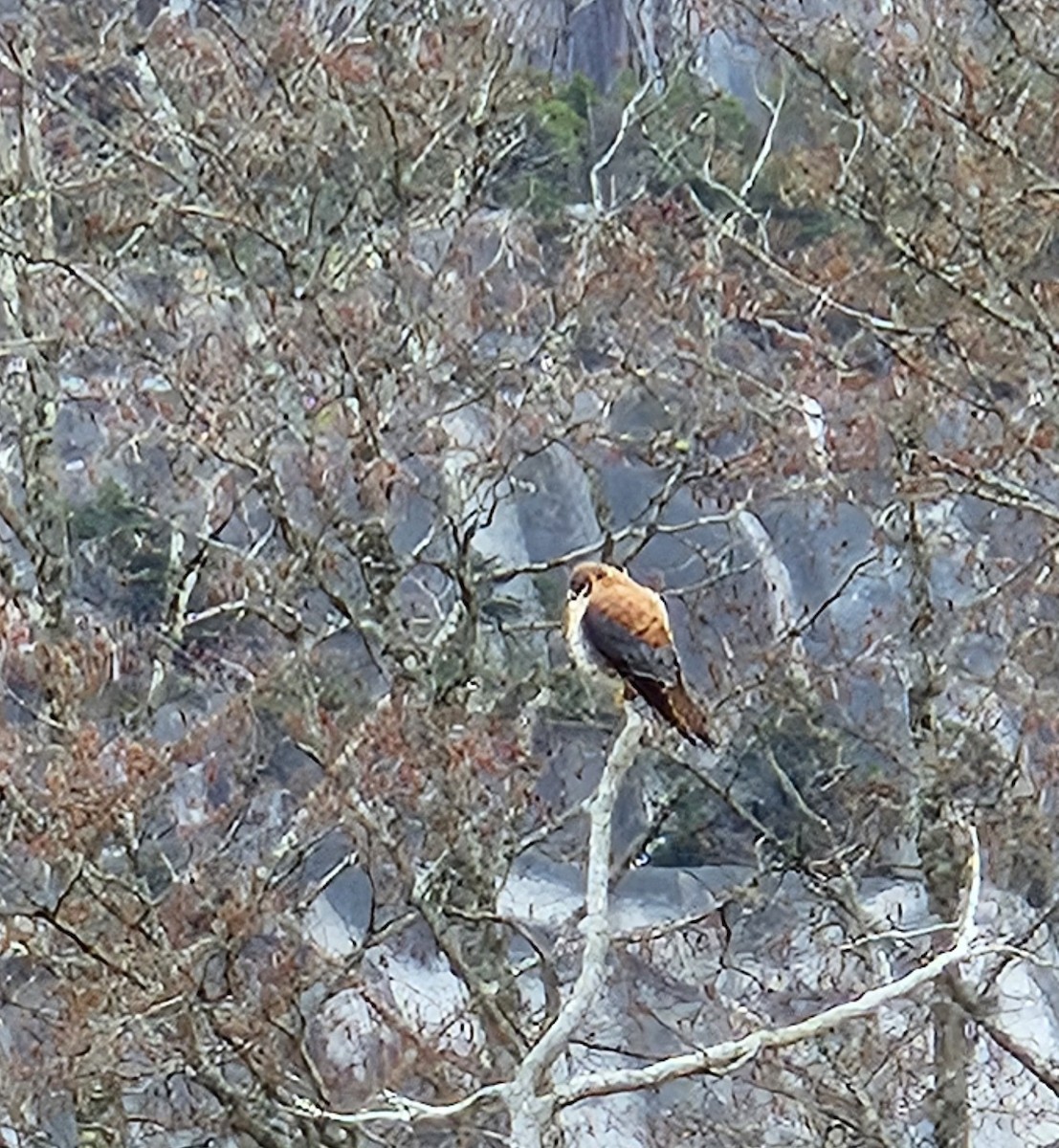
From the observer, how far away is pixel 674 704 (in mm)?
6387

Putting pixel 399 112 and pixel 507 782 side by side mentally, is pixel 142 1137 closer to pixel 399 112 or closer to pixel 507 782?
pixel 507 782

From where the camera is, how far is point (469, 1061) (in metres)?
8.08

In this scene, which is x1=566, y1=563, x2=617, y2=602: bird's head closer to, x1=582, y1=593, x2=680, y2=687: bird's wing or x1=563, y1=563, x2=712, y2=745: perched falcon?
x1=563, y1=563, x2=712, y2=745: perched falcon

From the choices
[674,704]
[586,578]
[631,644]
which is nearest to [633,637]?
[631,644]

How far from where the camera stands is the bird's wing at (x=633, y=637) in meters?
6.34

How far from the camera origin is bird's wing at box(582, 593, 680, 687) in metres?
6.34

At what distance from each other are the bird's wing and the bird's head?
0.16 metres

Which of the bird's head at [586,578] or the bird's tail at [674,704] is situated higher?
the bird's head at [586,578]

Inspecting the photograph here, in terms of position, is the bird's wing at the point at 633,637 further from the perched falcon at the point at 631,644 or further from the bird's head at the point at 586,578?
the bird's head at the point at 586,578

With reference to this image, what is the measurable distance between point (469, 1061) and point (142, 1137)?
250 centimetres

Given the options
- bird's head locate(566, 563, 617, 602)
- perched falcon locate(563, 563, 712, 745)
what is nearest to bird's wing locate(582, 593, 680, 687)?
perched falcon locate(563, 563, 712, 745)

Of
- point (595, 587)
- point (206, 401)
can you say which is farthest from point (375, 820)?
point (206, 401)

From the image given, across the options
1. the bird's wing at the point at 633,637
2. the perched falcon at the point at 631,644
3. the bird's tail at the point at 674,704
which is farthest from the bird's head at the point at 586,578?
the bird's tail at the point at 674,704

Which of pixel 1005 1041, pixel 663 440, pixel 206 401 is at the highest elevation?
pixel 663 440
